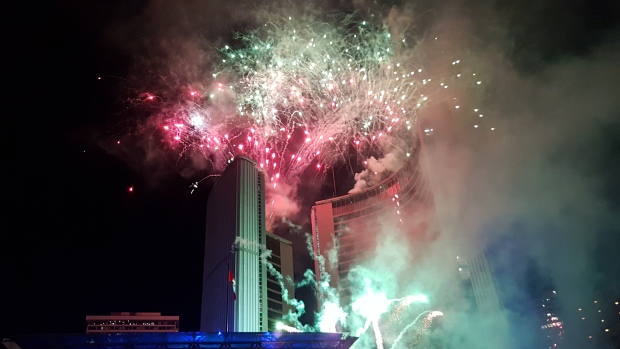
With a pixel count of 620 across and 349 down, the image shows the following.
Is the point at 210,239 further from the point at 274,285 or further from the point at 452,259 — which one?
the point at 452,259

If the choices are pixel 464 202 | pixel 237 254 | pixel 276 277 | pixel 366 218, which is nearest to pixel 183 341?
pixel 464 202

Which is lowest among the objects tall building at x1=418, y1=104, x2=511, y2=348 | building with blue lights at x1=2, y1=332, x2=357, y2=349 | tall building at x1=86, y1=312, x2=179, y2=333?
building with blue lights at x1=2, y1=332, x2=357, y2=349

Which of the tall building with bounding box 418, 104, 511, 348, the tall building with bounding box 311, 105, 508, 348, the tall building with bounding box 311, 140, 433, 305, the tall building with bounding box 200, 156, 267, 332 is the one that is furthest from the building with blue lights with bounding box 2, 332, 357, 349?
the tall building with bounding box 311, 140, 433, 305

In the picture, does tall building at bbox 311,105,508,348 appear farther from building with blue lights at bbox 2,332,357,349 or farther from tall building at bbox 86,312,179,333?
tall building at bbox 86,312,179,333

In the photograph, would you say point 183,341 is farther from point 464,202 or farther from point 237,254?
point 237,254

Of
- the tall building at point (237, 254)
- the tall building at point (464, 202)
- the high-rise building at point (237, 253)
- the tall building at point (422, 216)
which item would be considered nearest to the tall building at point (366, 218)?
the tall building at point (422, 216)

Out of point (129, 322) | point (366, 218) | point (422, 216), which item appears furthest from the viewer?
point (129, 322)
